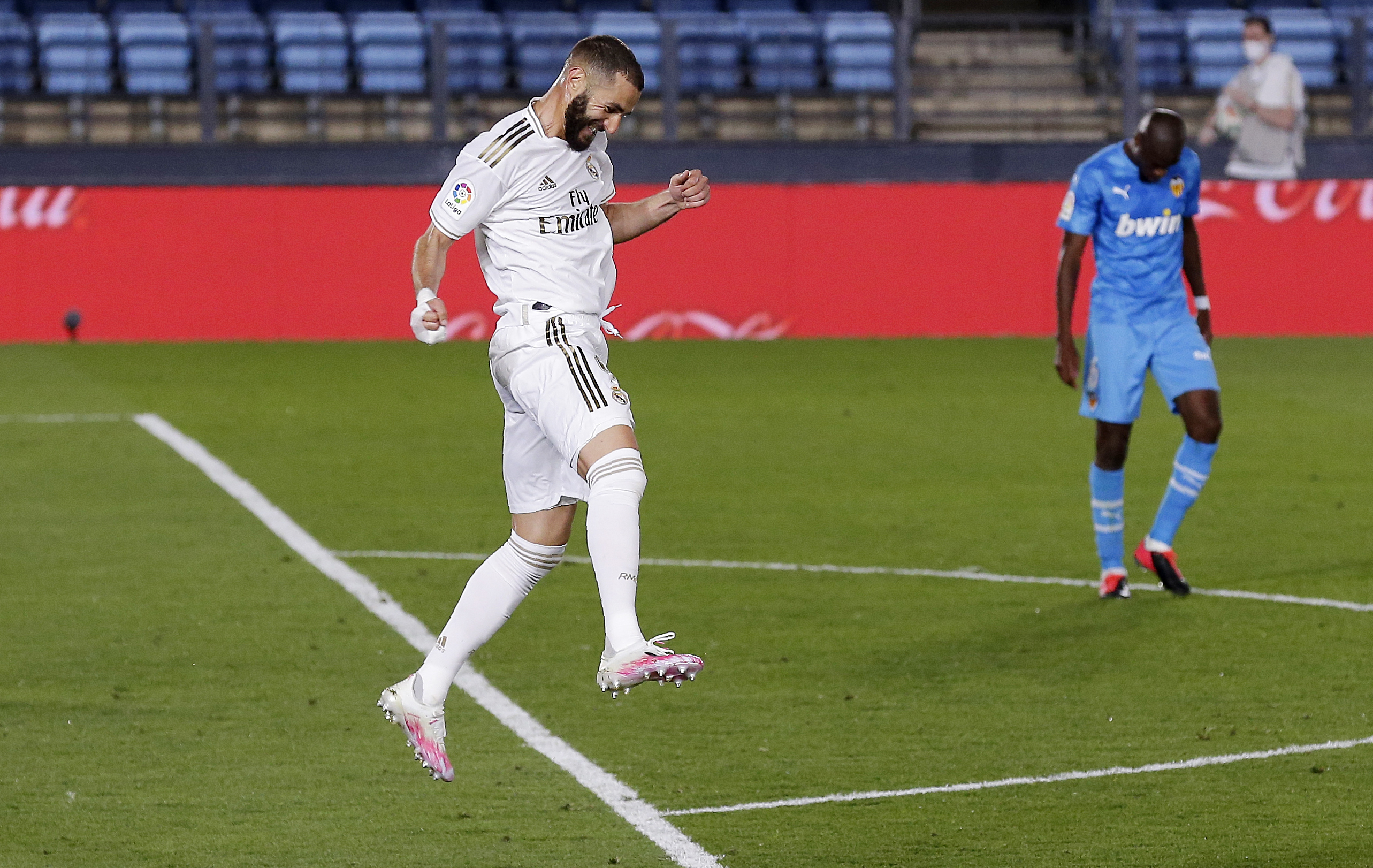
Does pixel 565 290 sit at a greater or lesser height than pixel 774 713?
greater

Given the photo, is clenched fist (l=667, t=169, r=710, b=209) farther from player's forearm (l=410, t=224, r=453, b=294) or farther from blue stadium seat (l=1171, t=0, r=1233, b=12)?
blue stadium seat (l=1171, t=0, r=1233, b=12)

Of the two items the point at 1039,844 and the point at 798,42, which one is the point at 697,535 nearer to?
the point at 1039,844

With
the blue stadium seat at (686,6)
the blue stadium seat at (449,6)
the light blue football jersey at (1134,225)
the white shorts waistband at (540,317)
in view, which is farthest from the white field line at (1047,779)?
the blue stadium seat at (449,6)

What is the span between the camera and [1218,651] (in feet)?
25.3

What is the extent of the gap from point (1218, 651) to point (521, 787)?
300cm

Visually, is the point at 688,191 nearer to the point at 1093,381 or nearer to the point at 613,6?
the point at 1093,381

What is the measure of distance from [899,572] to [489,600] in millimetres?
4022

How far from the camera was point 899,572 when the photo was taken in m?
9.34

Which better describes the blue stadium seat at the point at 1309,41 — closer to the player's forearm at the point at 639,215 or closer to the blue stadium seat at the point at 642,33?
the blue stadium seat at the point at 642,33

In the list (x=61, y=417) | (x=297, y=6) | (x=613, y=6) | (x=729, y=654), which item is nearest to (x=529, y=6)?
(x=613, y=6)

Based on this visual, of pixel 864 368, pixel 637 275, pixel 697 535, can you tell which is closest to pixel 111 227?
pixel 637 275

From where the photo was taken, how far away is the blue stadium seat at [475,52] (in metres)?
22.0

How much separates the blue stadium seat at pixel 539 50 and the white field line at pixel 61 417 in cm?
808

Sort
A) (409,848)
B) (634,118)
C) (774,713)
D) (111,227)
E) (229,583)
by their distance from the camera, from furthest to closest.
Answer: (634,118)
(111,227)
(229,583)
(774,713)
(409,848)
